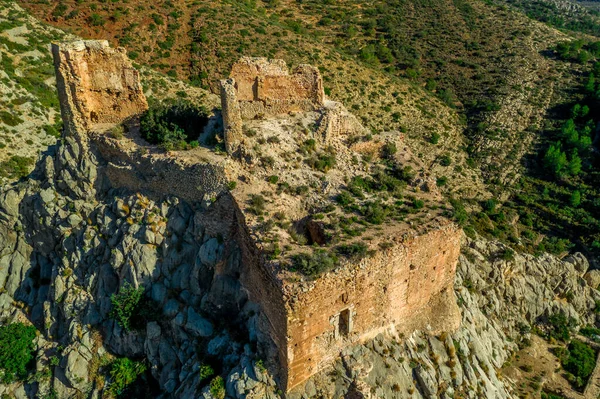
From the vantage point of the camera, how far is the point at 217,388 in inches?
901

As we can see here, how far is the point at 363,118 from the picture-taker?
198 feet

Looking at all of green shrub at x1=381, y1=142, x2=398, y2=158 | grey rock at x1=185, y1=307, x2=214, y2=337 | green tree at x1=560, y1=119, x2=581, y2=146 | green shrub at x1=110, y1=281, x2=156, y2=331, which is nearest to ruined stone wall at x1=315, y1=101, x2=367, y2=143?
green shrub at x1=381, y1=142, x2=398, y2=158

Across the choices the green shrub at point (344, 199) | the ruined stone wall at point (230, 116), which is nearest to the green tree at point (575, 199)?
the green shrub at point (344, 199)

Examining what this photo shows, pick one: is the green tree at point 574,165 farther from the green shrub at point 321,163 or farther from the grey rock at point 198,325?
the grey rock at point 198,325

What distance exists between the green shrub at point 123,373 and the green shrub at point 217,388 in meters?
6.30

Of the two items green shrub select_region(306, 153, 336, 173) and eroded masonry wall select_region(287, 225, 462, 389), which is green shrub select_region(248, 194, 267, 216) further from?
eroded masonry wall select_region(287, 225, 462, 389)

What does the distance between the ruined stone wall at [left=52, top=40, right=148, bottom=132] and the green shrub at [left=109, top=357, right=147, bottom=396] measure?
15927mm

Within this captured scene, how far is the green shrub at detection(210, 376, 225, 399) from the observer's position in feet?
74.6

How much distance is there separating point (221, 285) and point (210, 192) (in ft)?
17.8

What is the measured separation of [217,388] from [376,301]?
29.9 feet

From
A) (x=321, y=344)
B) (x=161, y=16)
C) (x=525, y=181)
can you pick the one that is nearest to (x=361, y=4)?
(x=161, y=16)

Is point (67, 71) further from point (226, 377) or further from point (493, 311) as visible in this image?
point (493, 311)

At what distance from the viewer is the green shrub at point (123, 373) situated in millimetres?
26594

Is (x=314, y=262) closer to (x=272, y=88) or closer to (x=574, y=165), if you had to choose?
(x=272, y=88)
